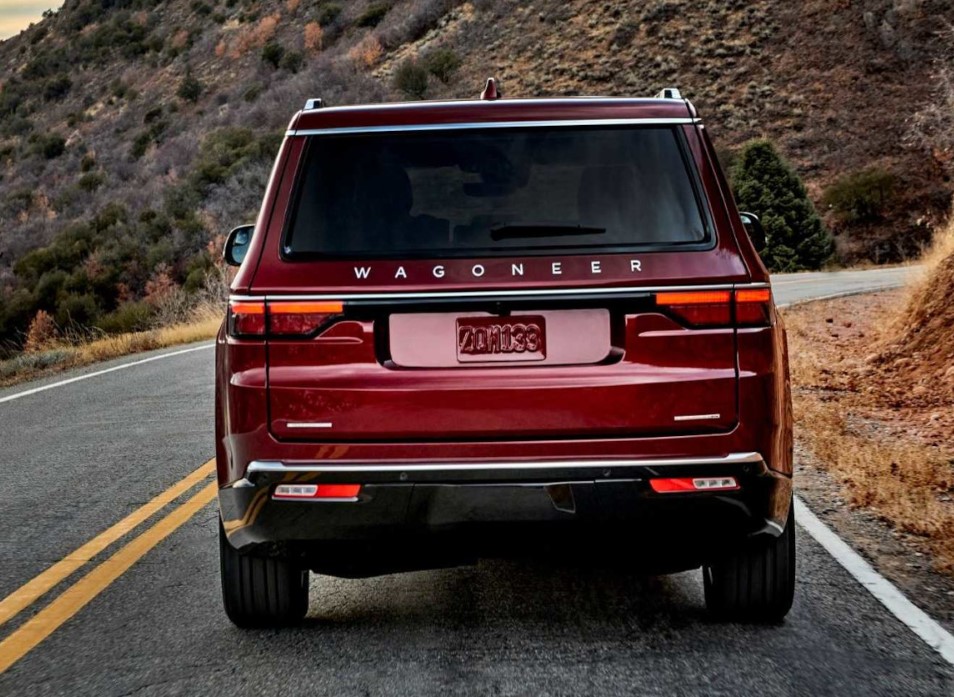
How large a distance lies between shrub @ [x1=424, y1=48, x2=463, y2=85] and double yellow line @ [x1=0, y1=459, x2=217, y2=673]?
43411 millimetres

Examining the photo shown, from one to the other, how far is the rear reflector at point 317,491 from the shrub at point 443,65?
46484mm

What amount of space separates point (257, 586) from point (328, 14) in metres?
56.5

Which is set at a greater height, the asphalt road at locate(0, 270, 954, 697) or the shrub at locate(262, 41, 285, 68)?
the asphalt road at locate(0, 270, 954, 697)

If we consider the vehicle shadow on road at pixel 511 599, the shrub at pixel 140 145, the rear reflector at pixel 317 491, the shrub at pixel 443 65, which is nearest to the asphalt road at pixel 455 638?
the vehicle shadow on road at pixel 511 599

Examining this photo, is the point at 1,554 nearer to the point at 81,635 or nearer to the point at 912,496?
the point at 81,635

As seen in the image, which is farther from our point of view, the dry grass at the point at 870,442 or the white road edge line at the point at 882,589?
the dry grass at the point at 870,442

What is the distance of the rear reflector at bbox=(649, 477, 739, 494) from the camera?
147 inches

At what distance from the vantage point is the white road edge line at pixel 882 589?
427 cm

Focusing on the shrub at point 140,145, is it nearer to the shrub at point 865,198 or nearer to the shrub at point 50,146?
the shrub at point 50,146

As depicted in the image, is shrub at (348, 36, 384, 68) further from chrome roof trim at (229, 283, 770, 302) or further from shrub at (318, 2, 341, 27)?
chrome roof trim at (229, 283, 770, 302)

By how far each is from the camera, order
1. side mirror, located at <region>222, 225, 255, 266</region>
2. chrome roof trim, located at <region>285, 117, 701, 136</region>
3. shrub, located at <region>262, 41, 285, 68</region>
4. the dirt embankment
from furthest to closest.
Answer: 1. shrub, located at <region>262, 41, 285, 68</region>
2. the dirt embankment
3. side mirror, located at <region>222, 225, 255, 266</region>
4. chrome roof trim, located at <region>285, 117, 701, 136</region>

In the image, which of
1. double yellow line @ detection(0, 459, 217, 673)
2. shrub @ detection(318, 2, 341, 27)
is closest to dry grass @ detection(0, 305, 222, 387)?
double yellow line @ detection(0, 459, 217, 673)

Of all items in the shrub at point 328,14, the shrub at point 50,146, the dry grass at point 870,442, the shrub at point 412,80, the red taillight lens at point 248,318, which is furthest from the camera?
the shrub at point 328,14

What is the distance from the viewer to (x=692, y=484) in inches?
148
